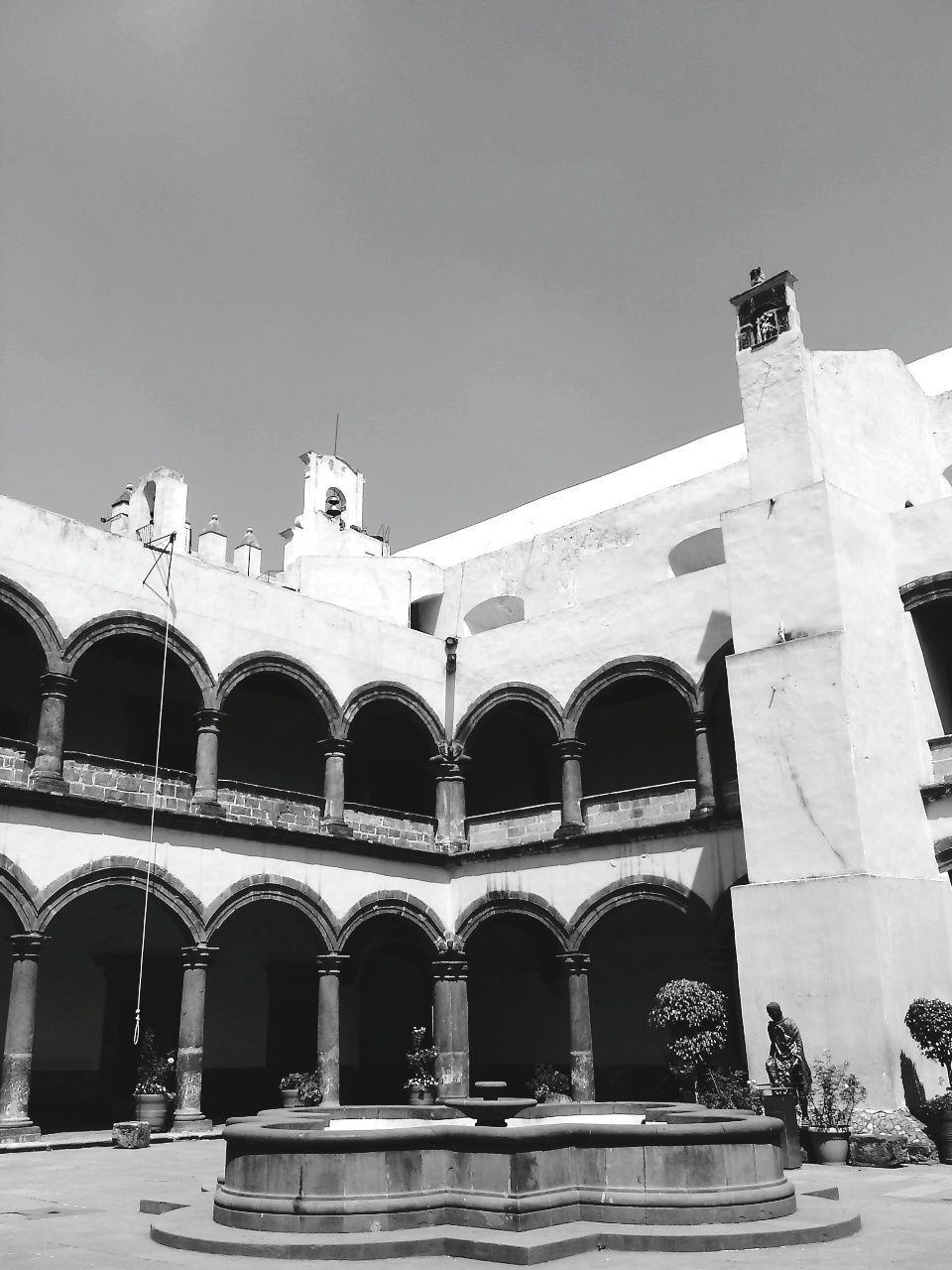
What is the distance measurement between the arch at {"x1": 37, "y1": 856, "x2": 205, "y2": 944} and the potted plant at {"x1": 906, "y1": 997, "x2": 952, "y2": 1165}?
8075mm

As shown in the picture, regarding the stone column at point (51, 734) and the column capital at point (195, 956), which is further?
the column capital at point (195, 956)

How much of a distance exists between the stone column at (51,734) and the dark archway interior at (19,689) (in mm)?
1801

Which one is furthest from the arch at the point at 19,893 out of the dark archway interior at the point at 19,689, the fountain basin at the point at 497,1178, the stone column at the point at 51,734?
the fountain basin at the point at 497,1178

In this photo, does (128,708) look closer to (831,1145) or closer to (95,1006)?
(95,1006)

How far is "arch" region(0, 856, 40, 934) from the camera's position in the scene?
12797mm

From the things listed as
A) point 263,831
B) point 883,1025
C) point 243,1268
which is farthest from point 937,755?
point 243,1268

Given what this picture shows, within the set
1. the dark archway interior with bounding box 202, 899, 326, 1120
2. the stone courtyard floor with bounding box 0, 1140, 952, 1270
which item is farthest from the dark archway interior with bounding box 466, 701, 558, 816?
the stone courtyard floor with bounding box 0, 1140, 952, 1270

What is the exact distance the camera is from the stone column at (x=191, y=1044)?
13.7 m

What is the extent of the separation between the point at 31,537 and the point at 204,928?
5.09m

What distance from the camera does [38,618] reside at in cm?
1377

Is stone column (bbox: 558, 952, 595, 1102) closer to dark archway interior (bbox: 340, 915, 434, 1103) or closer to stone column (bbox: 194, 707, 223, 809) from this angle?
dark archway interior (bbox: 340, 915, 434, 1103)

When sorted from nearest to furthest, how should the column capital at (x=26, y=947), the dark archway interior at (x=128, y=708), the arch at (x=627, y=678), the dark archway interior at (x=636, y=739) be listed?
the column capital at (x=26, y=947) → the arch at (x=627, y=678) → the dark archway interior at (x=128, y=708) → the dark archway interior at (x=636, y=739)

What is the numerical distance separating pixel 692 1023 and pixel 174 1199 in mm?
5657

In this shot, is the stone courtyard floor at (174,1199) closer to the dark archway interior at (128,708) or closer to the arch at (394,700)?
the dark archway interior at (128,708)
